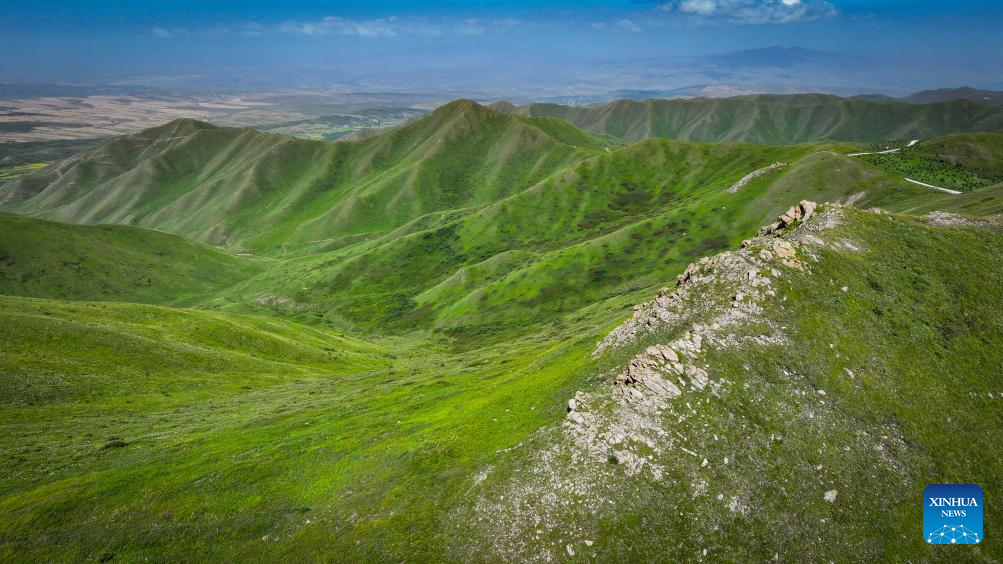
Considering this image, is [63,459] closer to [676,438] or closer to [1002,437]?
[676,438]

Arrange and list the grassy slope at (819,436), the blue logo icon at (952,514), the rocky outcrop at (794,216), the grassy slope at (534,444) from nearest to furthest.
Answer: the grassy slope at (819,436)
the grassy slope at (534,444)
the blue logo icon at (952,514)
the rocky outcrop at (794,216)

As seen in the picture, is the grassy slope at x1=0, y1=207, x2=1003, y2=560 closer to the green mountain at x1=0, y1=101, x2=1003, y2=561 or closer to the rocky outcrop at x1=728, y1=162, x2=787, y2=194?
the green mountain at x1=0, y1=101, x2=1003, y2=561

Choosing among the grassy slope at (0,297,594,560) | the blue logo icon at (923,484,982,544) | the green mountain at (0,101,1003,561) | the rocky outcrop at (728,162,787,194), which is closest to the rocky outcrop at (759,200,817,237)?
the green mountain at (0,101,1003,561)

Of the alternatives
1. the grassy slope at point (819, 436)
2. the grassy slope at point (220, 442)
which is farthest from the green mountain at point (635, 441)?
the grassy slope at point (220, 442)

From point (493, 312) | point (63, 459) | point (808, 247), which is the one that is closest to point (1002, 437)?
point (808, 247)

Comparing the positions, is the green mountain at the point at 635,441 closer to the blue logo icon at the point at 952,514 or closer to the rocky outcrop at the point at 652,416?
the rocky outcrop at the point at 652,416

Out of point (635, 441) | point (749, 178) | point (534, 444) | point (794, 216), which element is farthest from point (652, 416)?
point (749, 178)

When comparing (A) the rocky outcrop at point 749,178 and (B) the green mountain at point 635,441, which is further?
(A) the rocky outcrop at point 749,178

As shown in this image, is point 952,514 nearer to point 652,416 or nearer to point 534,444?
point 652,416
